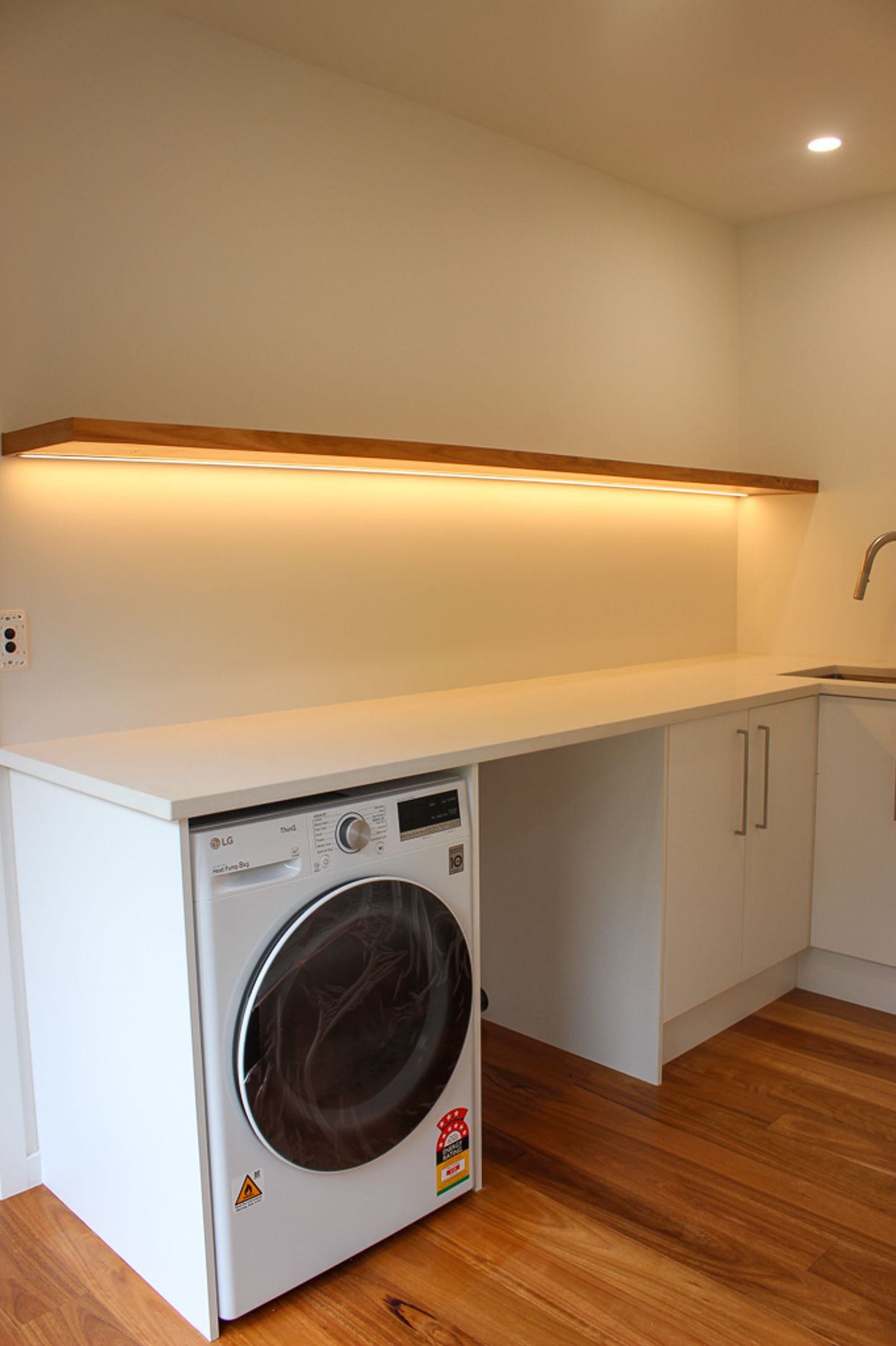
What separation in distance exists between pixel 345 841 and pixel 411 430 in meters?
1.29

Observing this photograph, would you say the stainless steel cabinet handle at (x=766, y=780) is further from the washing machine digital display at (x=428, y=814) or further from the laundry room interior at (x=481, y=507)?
the washing machine digital display at (x=428, y=814)

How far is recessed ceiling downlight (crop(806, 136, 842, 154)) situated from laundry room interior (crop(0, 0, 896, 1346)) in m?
0.05

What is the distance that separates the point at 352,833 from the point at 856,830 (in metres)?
1.72

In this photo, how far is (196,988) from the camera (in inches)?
61.5

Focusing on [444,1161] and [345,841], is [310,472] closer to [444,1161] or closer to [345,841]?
[345,841]

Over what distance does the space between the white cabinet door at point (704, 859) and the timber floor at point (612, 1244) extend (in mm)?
251

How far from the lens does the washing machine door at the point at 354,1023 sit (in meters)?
1.62

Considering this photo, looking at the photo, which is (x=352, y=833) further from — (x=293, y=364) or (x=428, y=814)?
(x=293, y=364)

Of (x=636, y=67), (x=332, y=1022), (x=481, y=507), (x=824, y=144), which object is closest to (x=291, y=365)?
(x=481, y=507)

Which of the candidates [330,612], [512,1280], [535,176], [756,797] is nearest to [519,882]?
[756,797]

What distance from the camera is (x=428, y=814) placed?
1.86 meters

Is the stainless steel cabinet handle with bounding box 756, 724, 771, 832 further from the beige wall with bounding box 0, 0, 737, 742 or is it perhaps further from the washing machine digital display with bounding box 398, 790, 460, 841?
the washing machine digital display with bounding box 398, 790, 460, 841

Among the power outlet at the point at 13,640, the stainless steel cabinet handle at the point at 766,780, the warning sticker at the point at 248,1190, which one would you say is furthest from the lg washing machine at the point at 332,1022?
the stainless steel cabinet handle at the point at 766,780

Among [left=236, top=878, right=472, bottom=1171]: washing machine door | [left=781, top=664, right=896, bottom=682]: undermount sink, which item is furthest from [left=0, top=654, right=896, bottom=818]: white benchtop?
[left=781, top=664, right=896, bottom=682]: undermount sink
